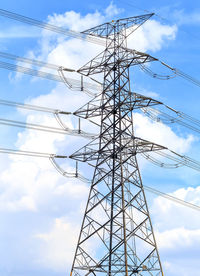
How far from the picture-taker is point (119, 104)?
96.8 feet

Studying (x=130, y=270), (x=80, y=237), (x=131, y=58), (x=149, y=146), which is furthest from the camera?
(x=131, y=58)

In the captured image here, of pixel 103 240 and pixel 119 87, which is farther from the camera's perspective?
pixel 119 87

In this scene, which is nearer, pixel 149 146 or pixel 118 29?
pixel 149 146

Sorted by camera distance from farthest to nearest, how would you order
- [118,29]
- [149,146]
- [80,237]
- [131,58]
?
[118,29] < [131,58] < [149,146] < [80,237]

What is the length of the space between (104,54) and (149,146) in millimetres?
9234

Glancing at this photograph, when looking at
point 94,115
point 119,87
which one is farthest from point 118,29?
point 94,115

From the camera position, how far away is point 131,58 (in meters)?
30.2

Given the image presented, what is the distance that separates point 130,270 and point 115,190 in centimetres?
561

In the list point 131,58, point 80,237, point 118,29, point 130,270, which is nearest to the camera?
point 130,270

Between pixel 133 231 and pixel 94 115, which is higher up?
pixel 94 115

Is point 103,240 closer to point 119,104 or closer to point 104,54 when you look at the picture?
point 119,104

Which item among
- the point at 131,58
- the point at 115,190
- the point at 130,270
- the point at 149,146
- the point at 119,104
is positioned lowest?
the point at 130,270

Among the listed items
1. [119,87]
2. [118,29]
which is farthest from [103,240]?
[118,29]

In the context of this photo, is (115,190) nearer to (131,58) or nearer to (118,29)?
(131,58)
